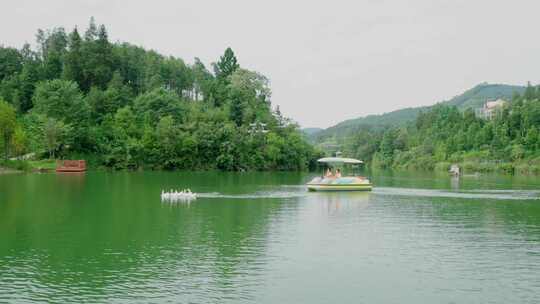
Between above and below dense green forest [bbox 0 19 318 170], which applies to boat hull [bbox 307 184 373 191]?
below

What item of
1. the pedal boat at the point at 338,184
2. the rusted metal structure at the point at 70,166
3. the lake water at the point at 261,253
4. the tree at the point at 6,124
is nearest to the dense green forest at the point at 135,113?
the tree at the point at 6,124

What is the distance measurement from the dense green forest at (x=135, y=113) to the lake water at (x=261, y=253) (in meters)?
63.2

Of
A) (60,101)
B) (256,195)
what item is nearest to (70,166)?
A: (60,101)

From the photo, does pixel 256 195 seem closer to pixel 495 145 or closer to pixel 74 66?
pixel 74 66

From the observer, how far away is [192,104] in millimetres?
144750

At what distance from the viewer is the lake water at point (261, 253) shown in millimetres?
20703

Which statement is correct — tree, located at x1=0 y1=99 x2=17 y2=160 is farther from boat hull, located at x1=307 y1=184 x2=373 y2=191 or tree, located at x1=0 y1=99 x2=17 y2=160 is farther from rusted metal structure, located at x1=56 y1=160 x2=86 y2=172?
boat hull, located at x1=307 y1=184 x2=373 y2=191

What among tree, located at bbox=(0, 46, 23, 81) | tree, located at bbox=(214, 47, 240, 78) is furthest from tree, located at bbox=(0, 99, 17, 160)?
tree, located at bbox=(214, 47, 240, 78)

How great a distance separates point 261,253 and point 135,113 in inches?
4301

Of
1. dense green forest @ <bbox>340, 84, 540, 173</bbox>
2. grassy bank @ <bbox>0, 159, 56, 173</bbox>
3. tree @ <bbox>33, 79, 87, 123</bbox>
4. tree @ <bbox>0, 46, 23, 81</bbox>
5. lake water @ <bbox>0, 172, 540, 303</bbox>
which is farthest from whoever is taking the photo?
tree @ <bbox>0, 46, 23, 81</bbox>

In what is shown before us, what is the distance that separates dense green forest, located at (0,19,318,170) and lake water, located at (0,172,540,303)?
63.2 m

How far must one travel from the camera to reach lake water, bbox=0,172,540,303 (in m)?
20.7

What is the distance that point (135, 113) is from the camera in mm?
131375

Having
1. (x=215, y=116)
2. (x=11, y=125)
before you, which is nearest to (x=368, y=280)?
(x=11, y=125)
